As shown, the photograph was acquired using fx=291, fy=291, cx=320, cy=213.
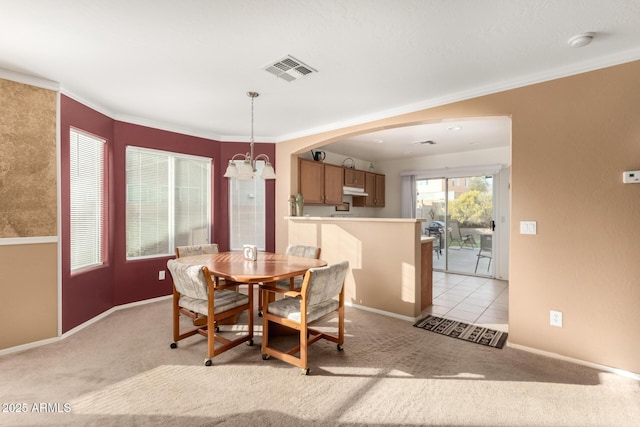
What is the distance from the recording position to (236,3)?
5.77 feet

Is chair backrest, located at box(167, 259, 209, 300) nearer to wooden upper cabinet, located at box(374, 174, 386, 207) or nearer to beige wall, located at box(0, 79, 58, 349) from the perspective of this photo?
beige wall, located at box(0, 79, 58, 349)

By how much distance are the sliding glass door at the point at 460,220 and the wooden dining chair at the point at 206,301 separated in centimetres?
491

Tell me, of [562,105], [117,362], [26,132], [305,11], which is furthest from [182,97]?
Answer: [562,105]

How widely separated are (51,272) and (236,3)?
3068mm

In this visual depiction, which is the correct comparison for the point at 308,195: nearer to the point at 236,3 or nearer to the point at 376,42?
the point at 376,42

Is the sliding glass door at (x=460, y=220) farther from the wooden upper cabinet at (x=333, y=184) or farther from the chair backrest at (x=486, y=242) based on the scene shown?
the wooden upper cabinet at (x=333, y=184)

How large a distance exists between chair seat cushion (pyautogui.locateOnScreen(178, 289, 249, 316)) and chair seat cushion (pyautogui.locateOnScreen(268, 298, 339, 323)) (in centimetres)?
34

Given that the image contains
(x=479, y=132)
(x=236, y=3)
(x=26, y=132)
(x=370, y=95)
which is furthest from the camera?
(x=479, y=132)

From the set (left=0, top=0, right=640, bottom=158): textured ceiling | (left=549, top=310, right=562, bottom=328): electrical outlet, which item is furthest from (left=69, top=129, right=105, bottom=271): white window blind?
(left=549, top=310, right=562, bottom=328): electrical outlet

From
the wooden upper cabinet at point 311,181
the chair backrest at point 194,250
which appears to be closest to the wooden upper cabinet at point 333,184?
the wooden upper cabinet at point 311,181

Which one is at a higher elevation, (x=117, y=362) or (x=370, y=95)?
(x=370, y=95)

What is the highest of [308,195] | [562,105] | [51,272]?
[562,105]

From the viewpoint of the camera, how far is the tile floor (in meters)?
3.54

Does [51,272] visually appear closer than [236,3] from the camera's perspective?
No
